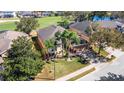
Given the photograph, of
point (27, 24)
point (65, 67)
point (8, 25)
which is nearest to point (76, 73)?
point (65, 67)

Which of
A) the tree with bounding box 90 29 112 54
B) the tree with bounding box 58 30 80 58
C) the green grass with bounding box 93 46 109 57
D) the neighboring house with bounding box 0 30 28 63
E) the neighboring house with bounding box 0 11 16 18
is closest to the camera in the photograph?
the neighboring house with bounding box 0 11 16 18

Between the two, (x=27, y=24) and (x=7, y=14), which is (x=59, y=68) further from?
(x=7, y=14)

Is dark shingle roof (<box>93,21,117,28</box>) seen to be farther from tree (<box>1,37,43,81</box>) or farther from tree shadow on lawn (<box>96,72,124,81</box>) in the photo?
tree (<box>1,37,43,81</box>)

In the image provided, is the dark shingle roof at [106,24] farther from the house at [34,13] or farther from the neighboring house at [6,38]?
the neighboring house at [6,38]

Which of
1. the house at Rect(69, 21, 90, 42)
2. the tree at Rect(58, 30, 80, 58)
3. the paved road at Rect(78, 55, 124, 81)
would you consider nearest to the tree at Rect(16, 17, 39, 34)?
the tree at Rect(58, 30, 80, 58)

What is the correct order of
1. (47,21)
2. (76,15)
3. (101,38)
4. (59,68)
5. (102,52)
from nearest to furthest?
1. (76,15)
2. (59,68)
3. (47,21)
4. (101,38)
5. (102,52)
